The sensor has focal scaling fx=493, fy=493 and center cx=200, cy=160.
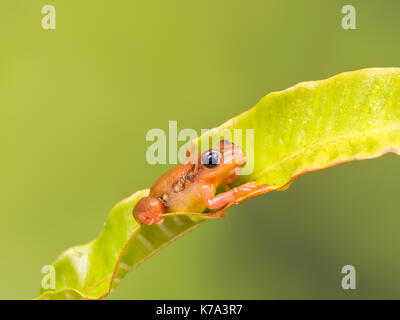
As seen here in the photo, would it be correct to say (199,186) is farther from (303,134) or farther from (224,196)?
(303,134)

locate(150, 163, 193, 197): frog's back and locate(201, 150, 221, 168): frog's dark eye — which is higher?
locate(201, 150, 221, 168): frog's dark eye

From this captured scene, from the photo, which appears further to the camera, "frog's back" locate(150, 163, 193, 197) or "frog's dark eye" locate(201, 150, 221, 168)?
"frog's back" locate(150, 163, 193, 197)

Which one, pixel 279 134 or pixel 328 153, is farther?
pixel 279 134

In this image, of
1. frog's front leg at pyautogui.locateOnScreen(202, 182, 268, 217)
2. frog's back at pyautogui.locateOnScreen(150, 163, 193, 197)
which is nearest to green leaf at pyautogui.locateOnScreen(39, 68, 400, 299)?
frog's front leg at pyautogui.locateOnScreen(202, 182, 268, 217)

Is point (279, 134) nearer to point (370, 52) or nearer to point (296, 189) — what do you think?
point (296, 189)

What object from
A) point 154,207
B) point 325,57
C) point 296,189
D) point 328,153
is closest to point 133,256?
point 154,207

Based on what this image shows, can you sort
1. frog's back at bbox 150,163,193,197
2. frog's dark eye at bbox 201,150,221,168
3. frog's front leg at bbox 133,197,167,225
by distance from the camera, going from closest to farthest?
frog's front leg at bbox 133,197,167,225 → frog's dark eye at bbox 201,150,221,168 → frog's back at bbox 150,163,193,197

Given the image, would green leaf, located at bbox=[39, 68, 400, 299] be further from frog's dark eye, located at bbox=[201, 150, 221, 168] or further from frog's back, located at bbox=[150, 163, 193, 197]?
frog's back, located at bbox=[150, 163, 193, 197]

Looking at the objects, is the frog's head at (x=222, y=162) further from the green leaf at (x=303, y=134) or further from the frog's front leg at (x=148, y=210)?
the frog's front leg at (x=148, y=210)
